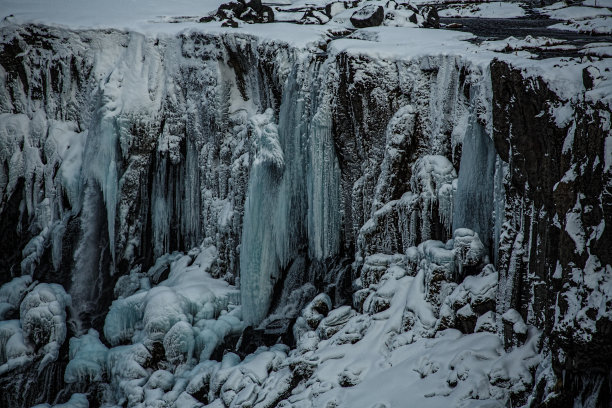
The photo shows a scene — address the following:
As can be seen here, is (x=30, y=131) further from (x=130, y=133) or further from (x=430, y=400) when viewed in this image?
(x=430, y=400)

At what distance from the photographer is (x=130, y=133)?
616 inches

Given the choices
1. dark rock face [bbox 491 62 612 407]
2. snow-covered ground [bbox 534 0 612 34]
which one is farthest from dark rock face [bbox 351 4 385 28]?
dark rock face [bbox 491 62 612 407]

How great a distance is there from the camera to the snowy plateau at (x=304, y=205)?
281 inches

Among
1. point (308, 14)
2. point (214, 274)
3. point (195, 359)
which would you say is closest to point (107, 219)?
point (214, 274)

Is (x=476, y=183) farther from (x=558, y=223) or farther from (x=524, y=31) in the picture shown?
(x=524, y=31)

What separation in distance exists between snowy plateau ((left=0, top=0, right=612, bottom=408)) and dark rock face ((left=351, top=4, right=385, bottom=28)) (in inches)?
2.8

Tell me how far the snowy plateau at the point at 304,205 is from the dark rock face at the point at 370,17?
71 mm

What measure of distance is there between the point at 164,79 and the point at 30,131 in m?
3.93

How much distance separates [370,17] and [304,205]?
582 cm

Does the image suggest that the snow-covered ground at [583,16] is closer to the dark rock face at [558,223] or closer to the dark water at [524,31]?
the dark water at [524,31]

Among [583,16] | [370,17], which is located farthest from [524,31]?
[370,17]

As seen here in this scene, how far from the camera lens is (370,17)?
15969mm

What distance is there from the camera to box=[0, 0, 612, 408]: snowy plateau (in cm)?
715

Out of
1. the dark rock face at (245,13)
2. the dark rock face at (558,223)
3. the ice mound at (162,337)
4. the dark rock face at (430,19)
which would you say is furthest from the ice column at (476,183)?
the dark rock face at (245,13)
